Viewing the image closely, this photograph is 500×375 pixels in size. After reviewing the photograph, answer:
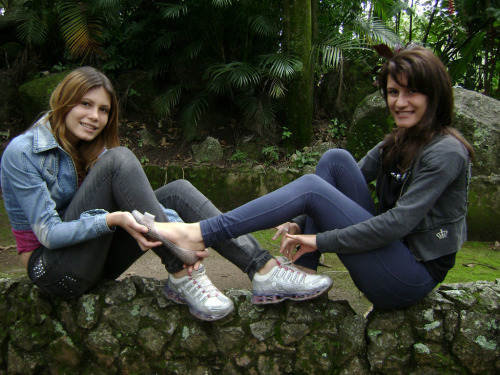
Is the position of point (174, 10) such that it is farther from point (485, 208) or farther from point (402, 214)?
point (402, 214)

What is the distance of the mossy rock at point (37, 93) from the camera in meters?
5.50

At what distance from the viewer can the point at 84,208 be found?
1883 millimetres

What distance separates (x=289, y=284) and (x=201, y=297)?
15.5 inches

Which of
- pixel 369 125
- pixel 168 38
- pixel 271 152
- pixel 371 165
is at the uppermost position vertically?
pixel 168 38

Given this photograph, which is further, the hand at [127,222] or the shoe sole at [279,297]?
the shoe sole at [279,297]

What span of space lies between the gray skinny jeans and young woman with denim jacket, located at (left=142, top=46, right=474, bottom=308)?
148mm

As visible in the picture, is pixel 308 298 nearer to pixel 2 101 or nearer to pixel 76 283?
pixel 76 283

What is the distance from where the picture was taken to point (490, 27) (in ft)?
18.3

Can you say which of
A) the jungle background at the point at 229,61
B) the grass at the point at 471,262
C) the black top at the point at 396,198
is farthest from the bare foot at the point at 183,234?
the jungle background at the point at 229,61

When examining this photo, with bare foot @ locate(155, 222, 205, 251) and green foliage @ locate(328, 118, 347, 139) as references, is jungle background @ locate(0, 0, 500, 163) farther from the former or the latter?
bare foot @ locate(155, 222, 205, 251)

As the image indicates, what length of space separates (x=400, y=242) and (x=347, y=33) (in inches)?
164

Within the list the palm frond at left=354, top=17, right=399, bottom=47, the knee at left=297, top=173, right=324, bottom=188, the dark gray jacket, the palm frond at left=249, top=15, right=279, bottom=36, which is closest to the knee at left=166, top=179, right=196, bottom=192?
the knee at left=297, top=173, right=324, bottom=188

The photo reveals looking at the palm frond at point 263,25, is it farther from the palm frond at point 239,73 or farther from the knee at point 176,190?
the knee at point 176,190

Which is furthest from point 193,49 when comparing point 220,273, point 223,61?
point 220,273
